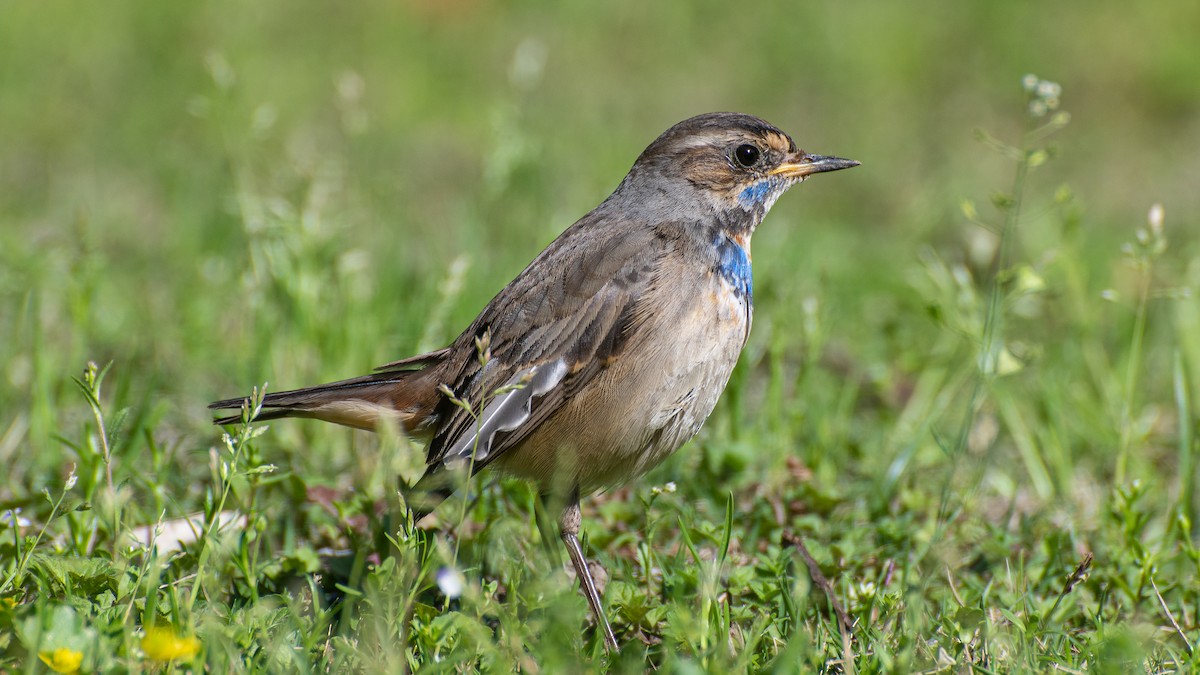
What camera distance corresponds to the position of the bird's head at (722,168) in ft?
17.6

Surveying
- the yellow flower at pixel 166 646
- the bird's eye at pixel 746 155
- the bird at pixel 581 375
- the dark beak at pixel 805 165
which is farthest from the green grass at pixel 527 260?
the bird's eye at pixel 746 155

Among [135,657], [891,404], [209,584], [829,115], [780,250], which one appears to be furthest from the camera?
[829,115]

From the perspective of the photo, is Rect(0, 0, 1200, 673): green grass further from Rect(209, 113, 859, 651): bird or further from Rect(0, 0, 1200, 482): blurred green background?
Rect(209, 113, 859, 651): bird

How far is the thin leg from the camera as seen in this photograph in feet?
14.8

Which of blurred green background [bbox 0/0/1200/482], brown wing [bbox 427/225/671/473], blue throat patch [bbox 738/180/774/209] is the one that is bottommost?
brown wing [bbox 427/225/671/473]

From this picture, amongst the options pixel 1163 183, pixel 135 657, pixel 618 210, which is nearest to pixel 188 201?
pixel 618 210

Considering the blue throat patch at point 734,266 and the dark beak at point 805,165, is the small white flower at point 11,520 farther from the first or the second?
the dark beak at point 805,165

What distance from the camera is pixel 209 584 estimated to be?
13.6ft

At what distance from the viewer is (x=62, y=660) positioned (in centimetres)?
336

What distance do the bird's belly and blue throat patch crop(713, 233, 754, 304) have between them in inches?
4.0

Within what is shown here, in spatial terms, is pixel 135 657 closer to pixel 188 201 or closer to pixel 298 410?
pixel 298 410

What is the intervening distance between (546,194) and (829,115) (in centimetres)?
410

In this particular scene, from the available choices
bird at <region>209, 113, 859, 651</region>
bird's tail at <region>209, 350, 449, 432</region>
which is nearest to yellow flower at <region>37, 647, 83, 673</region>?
bird at <region>209, 113, 859, 651</region>

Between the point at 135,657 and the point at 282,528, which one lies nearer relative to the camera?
the point at 135,657
